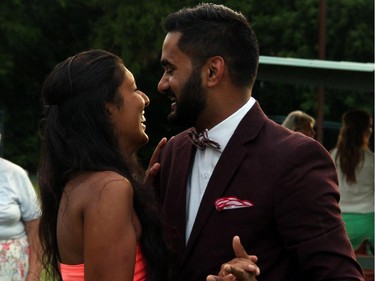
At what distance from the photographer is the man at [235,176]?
3016mm

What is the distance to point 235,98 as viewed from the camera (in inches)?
130

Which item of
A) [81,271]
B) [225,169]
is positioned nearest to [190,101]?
[225,169]

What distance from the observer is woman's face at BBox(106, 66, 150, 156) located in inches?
132

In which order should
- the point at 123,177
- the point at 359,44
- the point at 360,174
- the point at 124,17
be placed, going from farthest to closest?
1. the point at 359,44
2. the point at 124,17
3. the point at 360,174
4. the point at 123,177

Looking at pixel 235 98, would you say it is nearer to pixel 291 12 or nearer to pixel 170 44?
pixel 170 44

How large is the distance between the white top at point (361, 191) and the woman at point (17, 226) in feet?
14.7

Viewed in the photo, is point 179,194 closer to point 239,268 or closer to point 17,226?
point 239,268

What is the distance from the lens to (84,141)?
3279 millimetres

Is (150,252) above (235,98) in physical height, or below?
below

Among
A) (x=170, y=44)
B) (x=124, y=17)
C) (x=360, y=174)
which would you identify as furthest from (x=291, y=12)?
(x=170, y=44)

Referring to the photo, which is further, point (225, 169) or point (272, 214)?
point (225, 169)

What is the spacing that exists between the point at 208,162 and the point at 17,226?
8.99 feet

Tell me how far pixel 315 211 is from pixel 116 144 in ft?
2.46

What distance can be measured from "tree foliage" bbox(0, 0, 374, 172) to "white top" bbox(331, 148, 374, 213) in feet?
62.6
